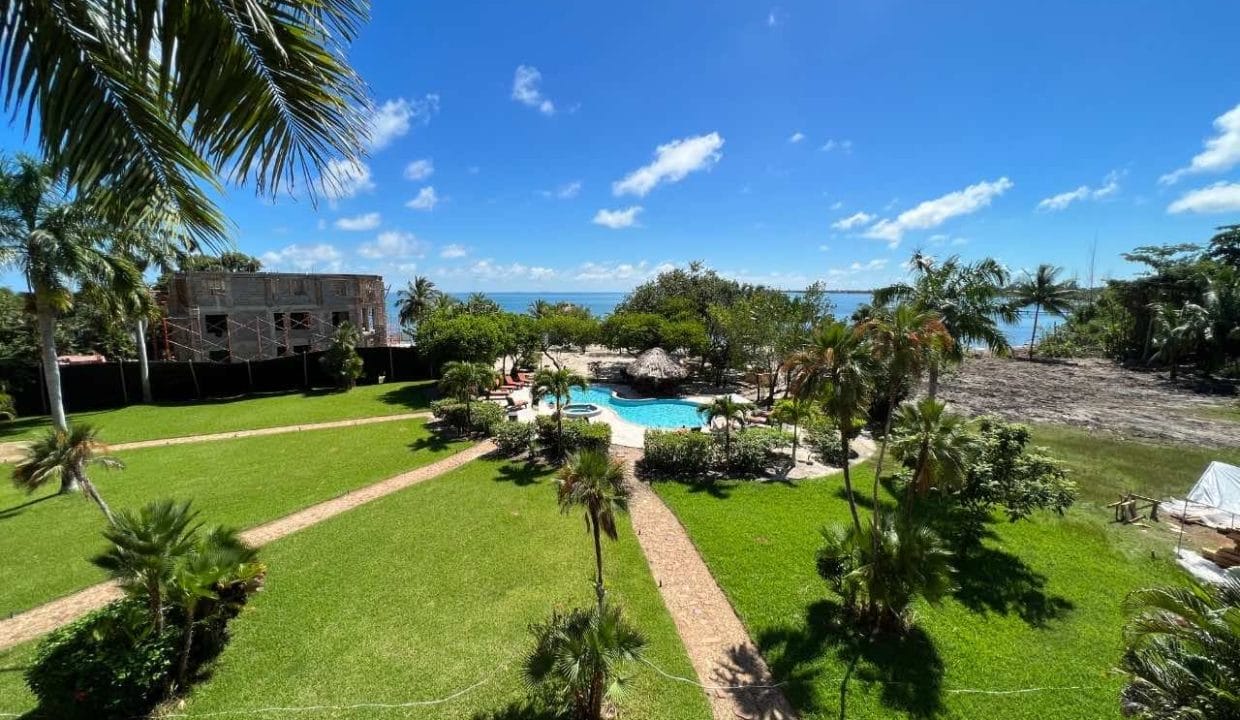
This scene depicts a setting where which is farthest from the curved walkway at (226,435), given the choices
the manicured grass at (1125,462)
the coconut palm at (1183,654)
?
the manicured grass at (1125,462)

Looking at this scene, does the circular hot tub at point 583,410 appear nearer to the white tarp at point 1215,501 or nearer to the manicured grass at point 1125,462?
the manicured grass at point 1125,462

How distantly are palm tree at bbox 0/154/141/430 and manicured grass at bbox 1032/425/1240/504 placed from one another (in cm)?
2925

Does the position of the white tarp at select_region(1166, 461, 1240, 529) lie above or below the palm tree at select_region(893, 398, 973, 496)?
below

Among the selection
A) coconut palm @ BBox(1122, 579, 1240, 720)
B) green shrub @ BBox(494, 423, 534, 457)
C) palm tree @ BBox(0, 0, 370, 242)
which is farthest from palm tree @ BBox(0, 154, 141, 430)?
coconut palm @ BBox(1122, 579, 1240, 720)

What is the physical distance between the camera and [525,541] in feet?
38.4

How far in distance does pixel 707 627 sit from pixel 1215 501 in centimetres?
1258

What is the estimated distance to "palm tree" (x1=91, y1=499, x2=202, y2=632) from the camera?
22.0 feet

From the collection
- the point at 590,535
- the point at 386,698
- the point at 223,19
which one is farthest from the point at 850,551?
the point at 223,19

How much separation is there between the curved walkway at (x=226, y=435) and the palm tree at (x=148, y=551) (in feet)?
43.7

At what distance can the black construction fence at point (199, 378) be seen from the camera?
2294cm

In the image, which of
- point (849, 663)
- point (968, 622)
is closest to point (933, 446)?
point (968, 622)

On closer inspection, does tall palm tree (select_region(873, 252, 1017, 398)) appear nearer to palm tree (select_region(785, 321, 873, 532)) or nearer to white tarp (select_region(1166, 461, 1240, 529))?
white tarp (select_region(1166, 461, 1240, 529))

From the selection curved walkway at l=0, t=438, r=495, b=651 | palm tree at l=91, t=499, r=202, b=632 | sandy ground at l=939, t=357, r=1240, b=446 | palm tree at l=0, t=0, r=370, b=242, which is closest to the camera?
palm tree at l=0, t=0, r=370, b=242

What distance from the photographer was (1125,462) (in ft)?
54.1
